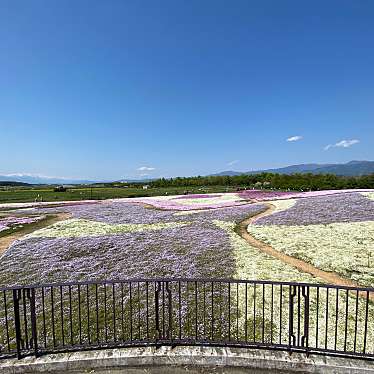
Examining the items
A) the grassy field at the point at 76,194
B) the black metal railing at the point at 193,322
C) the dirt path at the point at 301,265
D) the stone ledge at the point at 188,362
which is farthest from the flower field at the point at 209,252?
the grassy field at the point at 76,194

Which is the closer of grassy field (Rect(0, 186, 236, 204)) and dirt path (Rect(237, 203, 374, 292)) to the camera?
dirt path (Rect(237, 203, 374, 292))

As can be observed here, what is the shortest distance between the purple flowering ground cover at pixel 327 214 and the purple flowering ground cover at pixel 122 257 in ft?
23.7

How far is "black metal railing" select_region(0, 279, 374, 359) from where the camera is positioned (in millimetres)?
6345

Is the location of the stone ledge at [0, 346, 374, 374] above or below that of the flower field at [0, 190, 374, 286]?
above

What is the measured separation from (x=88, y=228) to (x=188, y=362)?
21839 mm

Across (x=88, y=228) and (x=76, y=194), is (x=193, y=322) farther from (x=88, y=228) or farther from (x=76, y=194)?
(x=76, y=194)

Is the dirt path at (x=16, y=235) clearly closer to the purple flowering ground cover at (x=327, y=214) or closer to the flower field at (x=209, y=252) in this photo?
the flower field at (x=209, y=252)

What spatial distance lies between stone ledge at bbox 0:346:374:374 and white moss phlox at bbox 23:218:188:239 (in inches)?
680

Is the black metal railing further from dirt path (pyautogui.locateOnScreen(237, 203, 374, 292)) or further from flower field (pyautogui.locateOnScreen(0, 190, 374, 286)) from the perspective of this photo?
flower field (pyautogui.locateOnScreen(0, 190, 374, 286))

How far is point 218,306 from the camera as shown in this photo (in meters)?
9.61

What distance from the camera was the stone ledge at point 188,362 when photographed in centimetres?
567

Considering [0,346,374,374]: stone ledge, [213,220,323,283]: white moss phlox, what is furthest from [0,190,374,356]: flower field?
[0,346,374,374]: stone ledge

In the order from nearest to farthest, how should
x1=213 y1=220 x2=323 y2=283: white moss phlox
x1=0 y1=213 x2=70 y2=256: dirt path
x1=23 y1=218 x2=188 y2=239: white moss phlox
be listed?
x1=213 y1=220 x2=323 y2=283: white moss phlox
x1=0 y1=213 x2=70 y2=256: dirt path
x1=23 y1=218 x2=188 y2=239: white moss phlox

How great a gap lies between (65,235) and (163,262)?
1173cm
